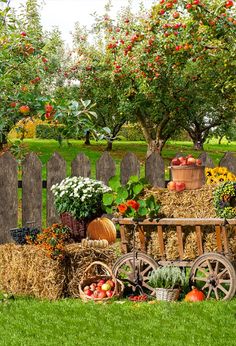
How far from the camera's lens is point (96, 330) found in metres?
5.32

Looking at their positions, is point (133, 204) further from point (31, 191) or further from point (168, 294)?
point (31, 191)

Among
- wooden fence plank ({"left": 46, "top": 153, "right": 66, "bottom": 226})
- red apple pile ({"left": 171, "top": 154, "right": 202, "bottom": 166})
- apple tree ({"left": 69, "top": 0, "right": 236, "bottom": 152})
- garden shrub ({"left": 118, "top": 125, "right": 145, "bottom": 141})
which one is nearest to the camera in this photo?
red apple pile ({"left": 171, "top": 154, "right": 202, "bottom": 166})

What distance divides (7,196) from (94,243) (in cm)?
218

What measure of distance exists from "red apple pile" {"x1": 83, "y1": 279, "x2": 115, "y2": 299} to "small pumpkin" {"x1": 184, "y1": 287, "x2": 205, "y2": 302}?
71 cm

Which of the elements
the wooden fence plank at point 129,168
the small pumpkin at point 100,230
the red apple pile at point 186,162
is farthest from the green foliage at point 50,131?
the red apple pile at point 186,162

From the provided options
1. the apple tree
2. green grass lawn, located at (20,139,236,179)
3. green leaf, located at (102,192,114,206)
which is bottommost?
green leaf, located at (102,192,114,206)

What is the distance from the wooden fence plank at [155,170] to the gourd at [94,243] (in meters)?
2.15

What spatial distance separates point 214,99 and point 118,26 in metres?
4.23

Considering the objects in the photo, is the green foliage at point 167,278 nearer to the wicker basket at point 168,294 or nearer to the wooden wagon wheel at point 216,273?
the wicker basket at point 168,294

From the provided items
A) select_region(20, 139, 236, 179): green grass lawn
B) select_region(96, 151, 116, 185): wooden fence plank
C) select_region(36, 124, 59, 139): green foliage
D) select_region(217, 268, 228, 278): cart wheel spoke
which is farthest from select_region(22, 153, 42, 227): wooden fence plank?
select_region(20, 139, 236, 179): green grass lawn

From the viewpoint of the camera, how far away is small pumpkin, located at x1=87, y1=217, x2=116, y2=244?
23.9 ft

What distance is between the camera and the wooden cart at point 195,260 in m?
6.16

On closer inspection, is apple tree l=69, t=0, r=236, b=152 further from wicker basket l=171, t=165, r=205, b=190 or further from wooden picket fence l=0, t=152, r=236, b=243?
wicker basket l=171, t=165, r=205, b=190

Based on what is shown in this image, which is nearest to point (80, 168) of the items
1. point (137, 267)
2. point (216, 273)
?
point (137, 267)
